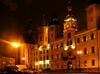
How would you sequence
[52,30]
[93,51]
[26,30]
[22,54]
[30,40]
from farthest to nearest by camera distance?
[26,30], [30,40], [22,54], [52,30], [93,51]

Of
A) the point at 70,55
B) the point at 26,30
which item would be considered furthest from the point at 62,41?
the point at 26,30

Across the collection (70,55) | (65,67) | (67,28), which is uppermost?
(67,28)

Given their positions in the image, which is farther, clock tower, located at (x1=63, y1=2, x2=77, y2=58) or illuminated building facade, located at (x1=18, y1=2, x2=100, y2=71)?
clock tower, located at (x1=63, y1=2, x2=77, y2=58)

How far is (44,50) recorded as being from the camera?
68.6 metres

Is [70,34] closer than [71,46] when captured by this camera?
No

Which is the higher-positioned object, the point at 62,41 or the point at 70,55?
the point at 62,41

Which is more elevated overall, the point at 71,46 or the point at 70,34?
the point at 70,34

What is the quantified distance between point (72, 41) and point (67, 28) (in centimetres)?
560

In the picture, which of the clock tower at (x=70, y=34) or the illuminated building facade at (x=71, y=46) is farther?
the clock tower at (x=70, y=34)

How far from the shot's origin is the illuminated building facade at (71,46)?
4381cm

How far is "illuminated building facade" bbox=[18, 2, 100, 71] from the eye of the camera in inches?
1725

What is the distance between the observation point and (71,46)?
172ft

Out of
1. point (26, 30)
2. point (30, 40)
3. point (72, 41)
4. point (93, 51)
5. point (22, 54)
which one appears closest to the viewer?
point (93, 51)

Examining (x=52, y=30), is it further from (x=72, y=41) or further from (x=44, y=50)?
(x=72, y=41)
